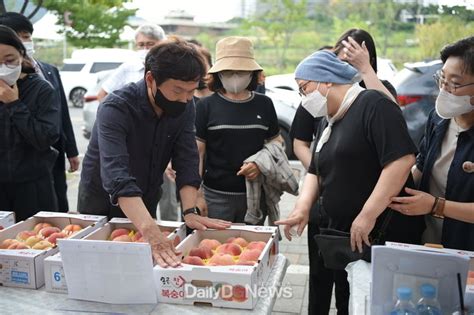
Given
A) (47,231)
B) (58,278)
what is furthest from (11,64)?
(58,278)

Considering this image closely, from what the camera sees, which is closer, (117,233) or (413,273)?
(413,273)

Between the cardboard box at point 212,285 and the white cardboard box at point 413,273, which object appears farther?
the cardboard box at point 212,285

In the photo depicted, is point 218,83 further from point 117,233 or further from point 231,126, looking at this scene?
point 117,233

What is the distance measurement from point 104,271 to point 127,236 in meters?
0.34

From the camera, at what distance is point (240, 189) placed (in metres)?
3.14

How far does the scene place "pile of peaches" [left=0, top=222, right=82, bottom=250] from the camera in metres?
2.11

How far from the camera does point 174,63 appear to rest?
6.99 ft

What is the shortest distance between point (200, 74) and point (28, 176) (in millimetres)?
1182

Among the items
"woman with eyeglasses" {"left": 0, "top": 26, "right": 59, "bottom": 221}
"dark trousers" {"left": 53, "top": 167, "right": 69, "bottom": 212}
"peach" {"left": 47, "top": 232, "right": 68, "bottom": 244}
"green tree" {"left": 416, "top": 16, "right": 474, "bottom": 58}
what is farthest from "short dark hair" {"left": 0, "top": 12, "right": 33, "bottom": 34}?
"green tree" {"left": 416, "top": 16, "right": 474, "bottom": 58}

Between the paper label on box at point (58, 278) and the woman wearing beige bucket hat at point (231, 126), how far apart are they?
4.24ft

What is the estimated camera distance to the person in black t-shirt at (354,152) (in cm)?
204

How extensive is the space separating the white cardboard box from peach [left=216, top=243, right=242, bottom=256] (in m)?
0.59

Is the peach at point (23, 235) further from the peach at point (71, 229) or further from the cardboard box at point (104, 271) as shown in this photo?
the cardboard box at point (104, 271)

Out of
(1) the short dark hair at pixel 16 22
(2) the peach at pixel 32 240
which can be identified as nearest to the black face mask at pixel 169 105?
(2) the peach at pixel 32 240
